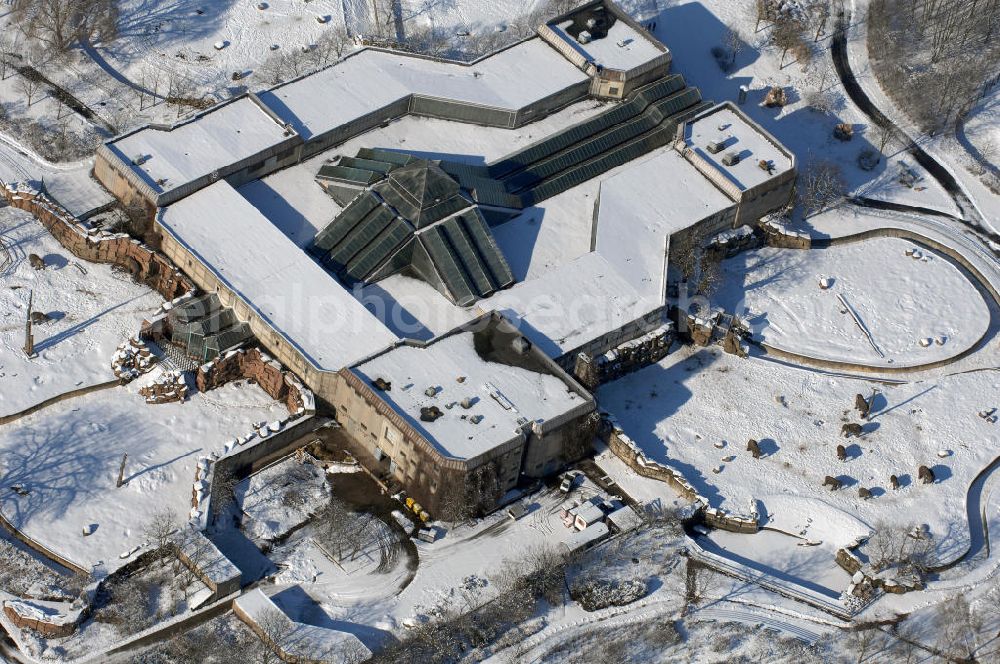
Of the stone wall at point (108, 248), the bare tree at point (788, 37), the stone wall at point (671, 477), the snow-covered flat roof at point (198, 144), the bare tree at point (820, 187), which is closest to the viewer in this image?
the stone wall at point (671, 477)

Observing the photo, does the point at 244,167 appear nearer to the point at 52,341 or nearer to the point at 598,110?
the point at 52,341

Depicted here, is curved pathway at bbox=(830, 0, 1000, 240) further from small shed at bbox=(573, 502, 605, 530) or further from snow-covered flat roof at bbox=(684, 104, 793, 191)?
small shed at bbox=(573, 502, 605, 530)

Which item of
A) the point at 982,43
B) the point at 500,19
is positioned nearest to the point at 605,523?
the point at 500,19

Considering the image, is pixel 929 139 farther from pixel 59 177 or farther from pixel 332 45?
pixel 59 177

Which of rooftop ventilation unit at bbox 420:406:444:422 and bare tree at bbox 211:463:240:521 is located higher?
rooftop ventilation unit at bbox 420:406:444:422

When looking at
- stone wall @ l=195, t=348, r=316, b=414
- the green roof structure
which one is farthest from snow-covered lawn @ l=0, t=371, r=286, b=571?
the green roof structure

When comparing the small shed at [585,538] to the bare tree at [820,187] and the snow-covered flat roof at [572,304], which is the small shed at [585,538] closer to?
the snow-covered flat roof at [572,304]

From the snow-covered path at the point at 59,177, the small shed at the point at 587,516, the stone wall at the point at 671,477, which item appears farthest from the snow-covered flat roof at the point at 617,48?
the small shed at the point at 587,516
